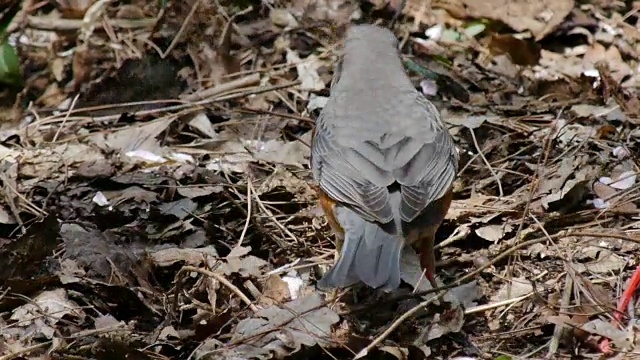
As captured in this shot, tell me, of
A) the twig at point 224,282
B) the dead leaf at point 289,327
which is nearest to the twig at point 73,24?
the twig at point 224,282

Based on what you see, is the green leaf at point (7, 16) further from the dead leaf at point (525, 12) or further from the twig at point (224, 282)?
the dead leaf at point (525, 12)

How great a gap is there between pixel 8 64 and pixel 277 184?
99.5 inches

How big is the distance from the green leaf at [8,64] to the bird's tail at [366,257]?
3.59 m

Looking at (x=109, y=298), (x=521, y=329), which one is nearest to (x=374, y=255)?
(x=521, y=329)

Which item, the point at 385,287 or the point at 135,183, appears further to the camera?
the point at 135,183

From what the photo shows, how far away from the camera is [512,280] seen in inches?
203

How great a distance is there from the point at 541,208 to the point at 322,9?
3.23 meters

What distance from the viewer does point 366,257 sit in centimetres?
455

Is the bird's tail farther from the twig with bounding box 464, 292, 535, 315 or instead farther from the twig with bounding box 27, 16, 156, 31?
the twig with bounding box 27, 16, 156, 31

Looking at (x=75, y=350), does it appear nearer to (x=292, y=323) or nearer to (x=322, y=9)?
(x=292, y=323)

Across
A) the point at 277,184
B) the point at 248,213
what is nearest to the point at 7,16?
the point at 277,184

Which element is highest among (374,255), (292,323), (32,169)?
(374,255)

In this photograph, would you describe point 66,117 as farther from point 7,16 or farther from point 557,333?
point 557,333

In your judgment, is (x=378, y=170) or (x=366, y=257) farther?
(x=378, y=170)
